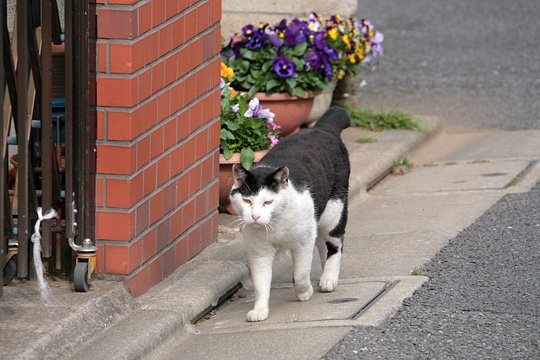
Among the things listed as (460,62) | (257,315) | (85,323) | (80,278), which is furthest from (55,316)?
(460,62)

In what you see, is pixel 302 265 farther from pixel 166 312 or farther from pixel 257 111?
pixel 257 111

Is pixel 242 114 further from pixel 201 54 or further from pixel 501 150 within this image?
pixel 501 150

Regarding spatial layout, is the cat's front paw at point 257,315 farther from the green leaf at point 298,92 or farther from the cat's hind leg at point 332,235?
the green leaf at point 298,92

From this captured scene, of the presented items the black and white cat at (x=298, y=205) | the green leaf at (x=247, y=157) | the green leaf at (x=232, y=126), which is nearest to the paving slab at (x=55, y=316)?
the black and white cat at (x=298, y=205)

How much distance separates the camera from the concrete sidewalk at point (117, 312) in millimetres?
4254

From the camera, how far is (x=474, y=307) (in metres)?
4.94

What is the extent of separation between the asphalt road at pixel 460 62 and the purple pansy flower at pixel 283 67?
2.09 meters

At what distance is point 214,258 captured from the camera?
18.6ft

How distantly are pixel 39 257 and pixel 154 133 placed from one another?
81 cm

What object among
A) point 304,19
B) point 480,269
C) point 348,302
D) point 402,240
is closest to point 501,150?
point 304,19

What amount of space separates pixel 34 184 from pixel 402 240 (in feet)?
7.77

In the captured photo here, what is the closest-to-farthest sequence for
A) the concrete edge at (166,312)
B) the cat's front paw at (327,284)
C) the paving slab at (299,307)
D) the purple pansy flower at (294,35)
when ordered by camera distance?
the concrete edge at (166,312)
the paving slab at (299,307)
the cat's front paw at (327,284)
the purple pansy flower at (294,35)

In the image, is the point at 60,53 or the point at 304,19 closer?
the point at 60,53

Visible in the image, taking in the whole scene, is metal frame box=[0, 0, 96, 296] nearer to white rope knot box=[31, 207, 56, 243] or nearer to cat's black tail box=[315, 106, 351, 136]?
white rope knot box=[31, 207, 56, 243]
